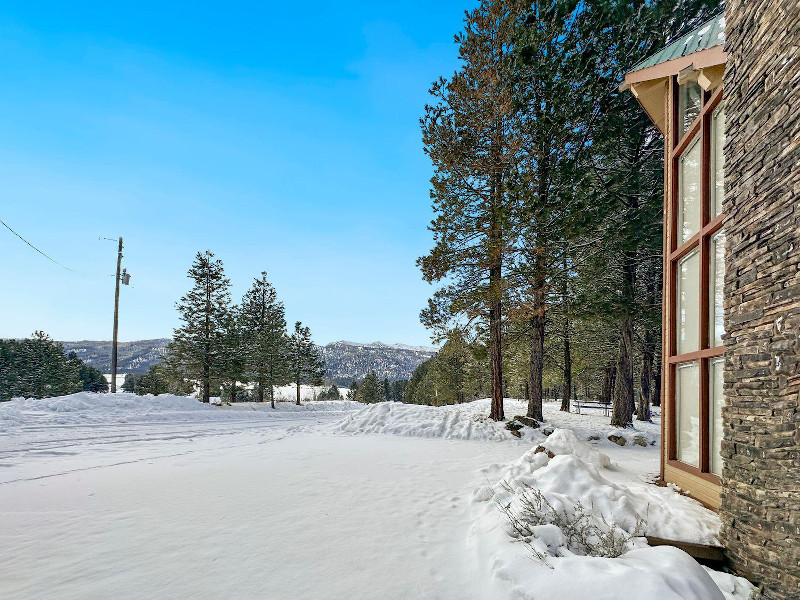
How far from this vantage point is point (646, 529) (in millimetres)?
3568

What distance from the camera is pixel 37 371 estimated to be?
35.2 m

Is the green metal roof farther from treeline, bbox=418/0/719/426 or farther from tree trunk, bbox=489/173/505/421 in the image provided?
tree trunk, bbox=489/173/505/421

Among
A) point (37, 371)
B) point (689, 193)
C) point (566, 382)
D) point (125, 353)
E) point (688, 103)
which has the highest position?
point (688, 103)

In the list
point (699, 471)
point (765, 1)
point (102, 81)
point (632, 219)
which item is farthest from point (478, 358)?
point (102, 81)

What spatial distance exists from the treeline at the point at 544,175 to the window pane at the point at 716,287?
5.55 m

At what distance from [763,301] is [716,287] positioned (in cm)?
153

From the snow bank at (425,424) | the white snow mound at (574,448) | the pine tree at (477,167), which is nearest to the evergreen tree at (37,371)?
the snow bank at (425,424)

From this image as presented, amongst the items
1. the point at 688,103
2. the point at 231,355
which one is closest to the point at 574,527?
the point at 688,103

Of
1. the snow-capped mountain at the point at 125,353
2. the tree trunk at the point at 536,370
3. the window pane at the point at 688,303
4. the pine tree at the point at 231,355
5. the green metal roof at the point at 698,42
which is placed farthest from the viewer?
the snow-capped mountain at the point at 125,353

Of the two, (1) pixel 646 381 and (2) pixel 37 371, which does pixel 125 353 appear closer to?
(2) pixel 37 371

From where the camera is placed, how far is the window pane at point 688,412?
4.78 m

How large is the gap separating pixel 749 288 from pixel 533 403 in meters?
9.07

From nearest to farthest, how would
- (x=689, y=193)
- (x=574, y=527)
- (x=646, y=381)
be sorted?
(x=574, y=527) < (x=689, y=193) < (x=646, y=381)

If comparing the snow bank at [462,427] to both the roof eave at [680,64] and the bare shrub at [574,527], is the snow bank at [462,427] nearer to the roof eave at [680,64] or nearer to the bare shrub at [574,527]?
the bare shrub at [574,527]
